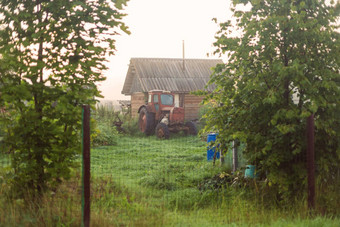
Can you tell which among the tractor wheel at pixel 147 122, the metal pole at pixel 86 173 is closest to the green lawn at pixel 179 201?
the metal pole at pixel 86 173

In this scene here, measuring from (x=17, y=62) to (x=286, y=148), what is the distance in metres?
4.00

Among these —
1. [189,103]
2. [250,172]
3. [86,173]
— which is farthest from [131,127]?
[86,173]

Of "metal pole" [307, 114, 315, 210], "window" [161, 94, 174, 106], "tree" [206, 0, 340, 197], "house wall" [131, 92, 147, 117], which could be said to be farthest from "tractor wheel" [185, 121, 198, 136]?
"metal pole" [307, 114, 315, 210]

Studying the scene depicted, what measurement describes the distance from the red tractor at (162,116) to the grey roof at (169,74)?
4.34 metres

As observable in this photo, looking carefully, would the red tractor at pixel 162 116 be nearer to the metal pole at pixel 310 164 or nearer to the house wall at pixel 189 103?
the house wall at pixel 189 103

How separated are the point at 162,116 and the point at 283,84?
13.6 metres

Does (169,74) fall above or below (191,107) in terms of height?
above

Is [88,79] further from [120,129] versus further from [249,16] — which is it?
[120,129]

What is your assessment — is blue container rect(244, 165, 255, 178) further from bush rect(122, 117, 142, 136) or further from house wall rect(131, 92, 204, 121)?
house wall rect(131, 92, 204, 121)

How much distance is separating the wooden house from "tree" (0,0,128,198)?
1883 cm

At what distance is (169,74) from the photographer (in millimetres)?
26406

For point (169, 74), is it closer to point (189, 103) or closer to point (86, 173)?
point (189, 103)

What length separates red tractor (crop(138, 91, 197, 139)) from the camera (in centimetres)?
1886

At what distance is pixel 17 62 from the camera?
17.0 feet
